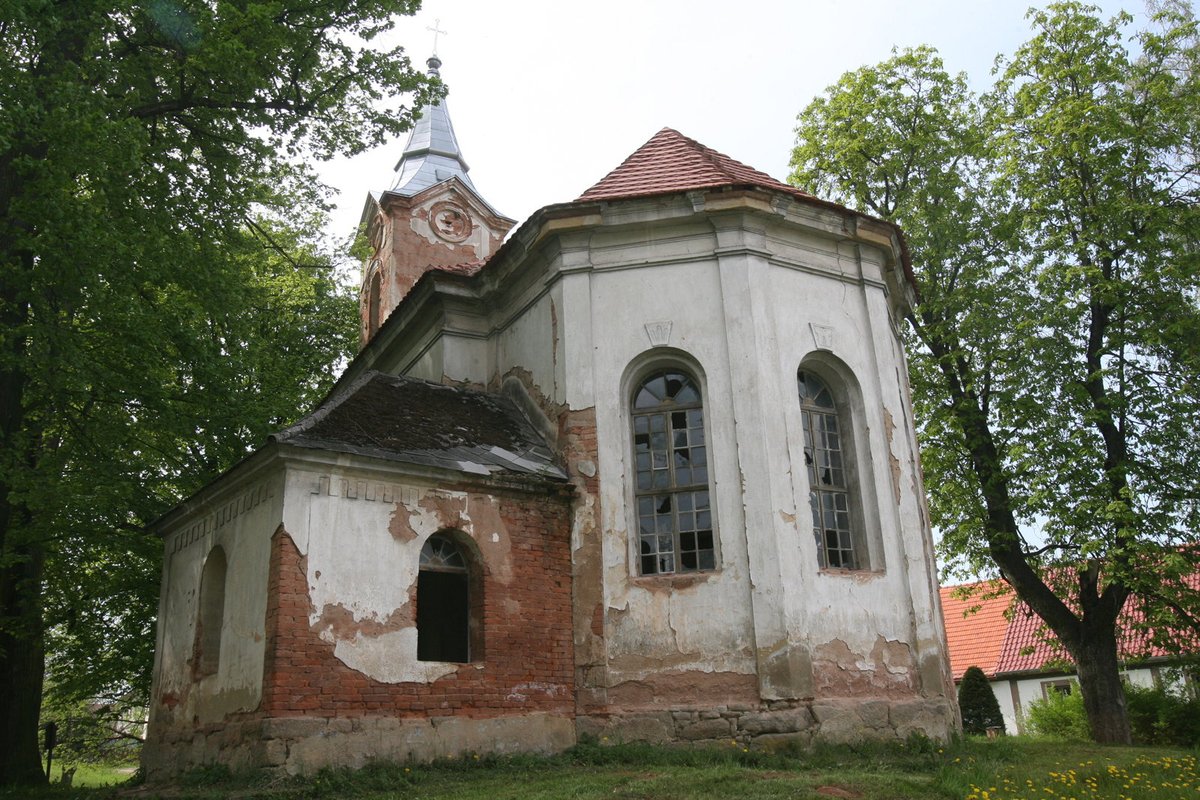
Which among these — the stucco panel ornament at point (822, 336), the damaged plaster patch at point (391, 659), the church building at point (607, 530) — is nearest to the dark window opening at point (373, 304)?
the church building at point (607, 530)

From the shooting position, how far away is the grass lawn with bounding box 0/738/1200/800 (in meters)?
8.41

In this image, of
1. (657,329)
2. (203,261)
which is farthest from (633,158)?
(203,261)

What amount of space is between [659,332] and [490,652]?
4557 mm

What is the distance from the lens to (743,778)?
8750mm

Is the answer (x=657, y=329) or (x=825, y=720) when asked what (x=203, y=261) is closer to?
(x=657, y=329)

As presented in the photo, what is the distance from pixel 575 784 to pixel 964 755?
4.65m

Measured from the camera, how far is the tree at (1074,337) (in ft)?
55.9

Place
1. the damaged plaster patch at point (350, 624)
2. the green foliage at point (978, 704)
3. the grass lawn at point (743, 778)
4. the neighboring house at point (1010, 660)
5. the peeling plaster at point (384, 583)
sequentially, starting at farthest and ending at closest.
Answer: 1. the neighboring house at point (1010, 660)
2. the green foliage at point (978, 704)
3. the peeling plaster at point (384, 583)
4. the damaged plaster patch at point (350, 624)
5. the grass lawn at point (743, 778)

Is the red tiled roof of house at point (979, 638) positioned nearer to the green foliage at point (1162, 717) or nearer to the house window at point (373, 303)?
the green foliage at point (1162, 717)

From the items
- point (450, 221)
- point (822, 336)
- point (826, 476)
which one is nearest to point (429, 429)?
point (826, 476)

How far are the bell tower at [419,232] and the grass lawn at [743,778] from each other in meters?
11.9

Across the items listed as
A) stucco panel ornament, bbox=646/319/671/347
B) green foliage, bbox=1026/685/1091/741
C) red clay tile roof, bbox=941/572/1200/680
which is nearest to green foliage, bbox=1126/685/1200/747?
green foliage, bbox=1026/685/1091/741

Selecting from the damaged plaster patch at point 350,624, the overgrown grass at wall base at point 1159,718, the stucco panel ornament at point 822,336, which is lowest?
the overgrown grass at wall base at point 1159,718

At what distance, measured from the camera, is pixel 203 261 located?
1395 centimetres
